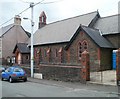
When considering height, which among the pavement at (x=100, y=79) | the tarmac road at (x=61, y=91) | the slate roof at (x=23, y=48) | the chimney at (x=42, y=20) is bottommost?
the tarmac road at (x=61, y=91)

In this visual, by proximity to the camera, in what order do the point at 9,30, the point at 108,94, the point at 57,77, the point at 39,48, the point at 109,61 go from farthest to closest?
1. the point at 9,30
2. the point at 39,48
3. the point at 109,61
4. the point at 57,77
5. the point at 108,94

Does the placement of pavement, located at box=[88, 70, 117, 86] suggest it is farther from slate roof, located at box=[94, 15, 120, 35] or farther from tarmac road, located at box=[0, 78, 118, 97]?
slate roof, located at box=[94, 15, 120, 35]

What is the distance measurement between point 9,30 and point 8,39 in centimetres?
210

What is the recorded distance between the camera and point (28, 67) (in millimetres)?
28969

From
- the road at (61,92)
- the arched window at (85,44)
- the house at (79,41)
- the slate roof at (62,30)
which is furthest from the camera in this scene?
the slate roof at (62,30)

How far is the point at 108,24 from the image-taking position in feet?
109

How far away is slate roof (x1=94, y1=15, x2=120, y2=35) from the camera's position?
30914 millimetres

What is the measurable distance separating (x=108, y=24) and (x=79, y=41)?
5559 millimetres

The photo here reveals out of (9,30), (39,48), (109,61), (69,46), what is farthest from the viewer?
(9,30)

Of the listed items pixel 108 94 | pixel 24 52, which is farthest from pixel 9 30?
pixel 108 94

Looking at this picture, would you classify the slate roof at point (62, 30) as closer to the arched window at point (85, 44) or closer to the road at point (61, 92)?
the arched window at point (85, 44)

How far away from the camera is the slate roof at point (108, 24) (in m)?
30.9


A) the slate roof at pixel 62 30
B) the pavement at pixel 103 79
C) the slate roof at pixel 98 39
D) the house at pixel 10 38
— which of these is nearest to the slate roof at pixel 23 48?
the slate roof at pixel 62 30

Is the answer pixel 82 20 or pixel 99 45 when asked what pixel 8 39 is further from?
pixel 99 45
